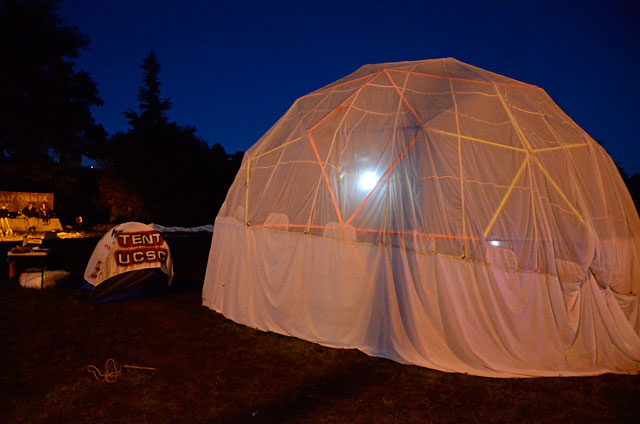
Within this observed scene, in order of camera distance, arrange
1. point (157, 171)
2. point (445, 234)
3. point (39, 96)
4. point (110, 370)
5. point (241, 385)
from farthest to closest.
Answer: point (157, 171), point (39, 96), point (445, 234), point (110, 370), point (241, 385)

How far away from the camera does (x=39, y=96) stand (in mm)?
22578

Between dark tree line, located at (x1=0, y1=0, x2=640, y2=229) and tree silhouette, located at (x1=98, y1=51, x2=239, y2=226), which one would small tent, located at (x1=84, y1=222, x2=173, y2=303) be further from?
tree silhouette, located at (x1=98, y1=51, x2=239, y2=226)

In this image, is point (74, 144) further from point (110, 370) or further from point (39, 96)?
point (110, 370)

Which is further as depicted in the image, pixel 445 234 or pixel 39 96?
pixel 39 96

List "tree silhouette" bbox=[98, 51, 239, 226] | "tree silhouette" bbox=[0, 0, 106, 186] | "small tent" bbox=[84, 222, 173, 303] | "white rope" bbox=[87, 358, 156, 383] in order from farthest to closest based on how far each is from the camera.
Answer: "tree silhouette" bbox=[98, 51, 239, 226], "tree silhouette" bbox=[0, 0, 106, 186], "small tent" bbox=[84, 222, 173, 303], "white rope" bbox=[87, 358, 156, 383]

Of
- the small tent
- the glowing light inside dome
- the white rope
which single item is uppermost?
the glowing light inside dome

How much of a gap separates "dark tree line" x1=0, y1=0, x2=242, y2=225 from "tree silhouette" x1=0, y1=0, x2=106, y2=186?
0.05 metres

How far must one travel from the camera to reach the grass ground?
383 centimetres

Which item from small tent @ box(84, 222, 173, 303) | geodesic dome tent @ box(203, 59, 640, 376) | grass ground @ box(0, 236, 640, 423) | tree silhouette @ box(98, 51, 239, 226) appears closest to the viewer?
grass ground @ box(0, 236, 640, 423)

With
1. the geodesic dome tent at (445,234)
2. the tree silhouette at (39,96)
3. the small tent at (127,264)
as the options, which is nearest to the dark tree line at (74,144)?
the tree silhouette at (39,96)

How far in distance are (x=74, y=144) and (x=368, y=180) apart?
2615 cm

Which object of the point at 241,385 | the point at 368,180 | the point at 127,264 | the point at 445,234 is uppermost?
the point at 368,180

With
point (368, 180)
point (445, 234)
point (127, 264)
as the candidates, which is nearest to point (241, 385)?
point (445, 234)

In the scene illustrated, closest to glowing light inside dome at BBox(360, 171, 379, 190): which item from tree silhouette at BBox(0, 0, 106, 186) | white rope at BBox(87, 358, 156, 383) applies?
white rope at BBox(87, 358, 156, 383)
